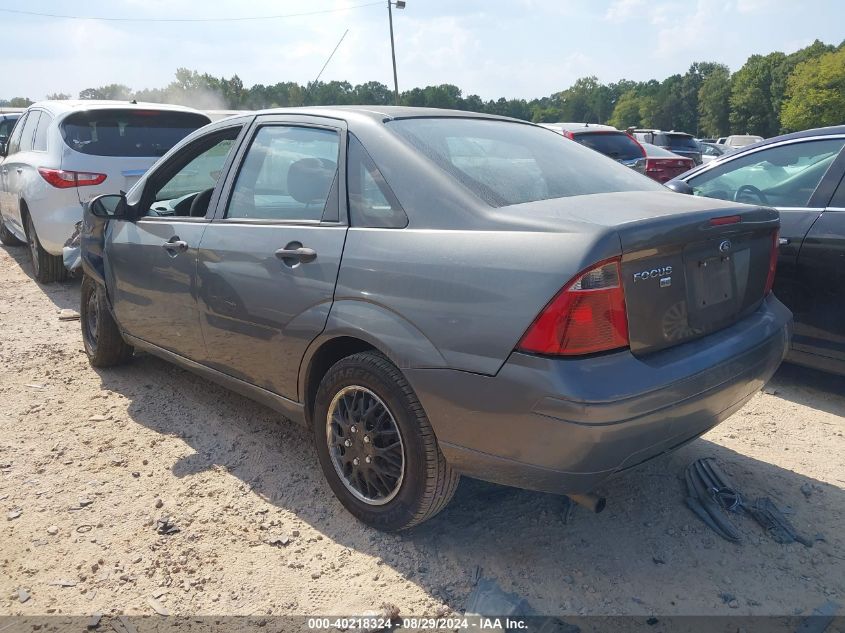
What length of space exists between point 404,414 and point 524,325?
629 millimetres

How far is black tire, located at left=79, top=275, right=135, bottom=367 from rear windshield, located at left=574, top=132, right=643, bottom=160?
8380 millimetres

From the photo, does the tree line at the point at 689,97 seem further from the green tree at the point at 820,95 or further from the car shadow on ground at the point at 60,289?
the car shadow on ground at the point at 60,289

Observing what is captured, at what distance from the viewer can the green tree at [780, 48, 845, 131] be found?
64625 mm

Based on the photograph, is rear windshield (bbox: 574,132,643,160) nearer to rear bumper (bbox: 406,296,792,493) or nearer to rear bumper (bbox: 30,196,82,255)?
rear bumper (bbox: 30,196,82,255)

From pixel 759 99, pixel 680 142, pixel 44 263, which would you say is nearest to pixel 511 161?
pixel 44 263

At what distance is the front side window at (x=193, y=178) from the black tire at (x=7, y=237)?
241 inches

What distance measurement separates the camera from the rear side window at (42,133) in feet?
22.2

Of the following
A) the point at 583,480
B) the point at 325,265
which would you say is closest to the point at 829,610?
the point at 583,480

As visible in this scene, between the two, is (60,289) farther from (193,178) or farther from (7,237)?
(193,178)

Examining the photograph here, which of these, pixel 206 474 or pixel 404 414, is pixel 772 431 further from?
pixel 206 474

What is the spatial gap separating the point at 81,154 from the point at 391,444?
17.0 ft

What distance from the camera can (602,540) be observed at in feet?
8.98

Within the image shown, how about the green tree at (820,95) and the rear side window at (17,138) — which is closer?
the rear side window at (17,138)

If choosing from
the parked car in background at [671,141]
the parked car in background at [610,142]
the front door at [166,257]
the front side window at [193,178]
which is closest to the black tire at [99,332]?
the front door at [166,257]
